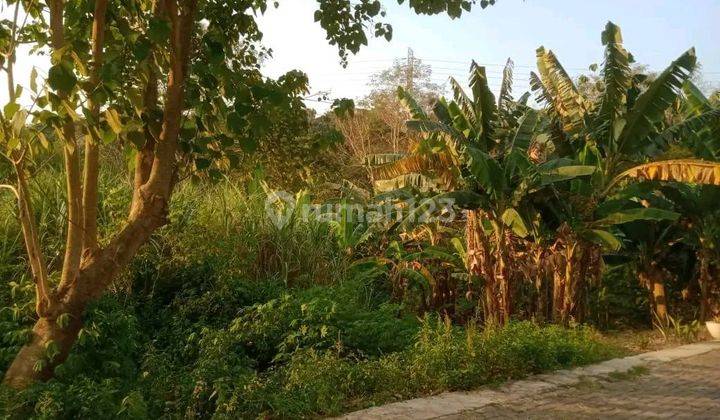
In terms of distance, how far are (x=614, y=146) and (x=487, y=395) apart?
20.1 feet

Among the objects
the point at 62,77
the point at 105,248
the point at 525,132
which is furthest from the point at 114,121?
the point at 525,132

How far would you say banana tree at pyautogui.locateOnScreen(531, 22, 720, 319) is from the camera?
10172 millimetres

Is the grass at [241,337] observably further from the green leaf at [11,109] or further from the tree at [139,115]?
the green leaf at [11,109]

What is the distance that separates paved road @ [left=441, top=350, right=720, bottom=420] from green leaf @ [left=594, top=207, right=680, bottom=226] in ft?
9.52

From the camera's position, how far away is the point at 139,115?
495 centimetres

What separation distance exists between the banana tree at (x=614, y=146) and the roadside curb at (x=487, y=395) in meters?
2.47

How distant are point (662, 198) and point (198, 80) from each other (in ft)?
29.2

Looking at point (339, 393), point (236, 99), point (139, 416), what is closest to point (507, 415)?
point (339, 393)

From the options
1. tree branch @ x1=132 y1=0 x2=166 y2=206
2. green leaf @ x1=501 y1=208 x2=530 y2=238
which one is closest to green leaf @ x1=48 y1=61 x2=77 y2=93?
tree branch @ x1=132 y1=0 x2=166 y2=206

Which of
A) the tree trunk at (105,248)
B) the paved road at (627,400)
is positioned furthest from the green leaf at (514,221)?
the tree trunk at (105,248)

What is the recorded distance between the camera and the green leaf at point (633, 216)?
10.1 metres

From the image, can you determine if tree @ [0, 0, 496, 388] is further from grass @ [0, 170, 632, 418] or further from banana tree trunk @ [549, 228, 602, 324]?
banana tree trunk @ [549, 228, 602, 324]

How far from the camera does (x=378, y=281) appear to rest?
11.2 metres

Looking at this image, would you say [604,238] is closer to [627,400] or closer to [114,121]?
[627,400]
